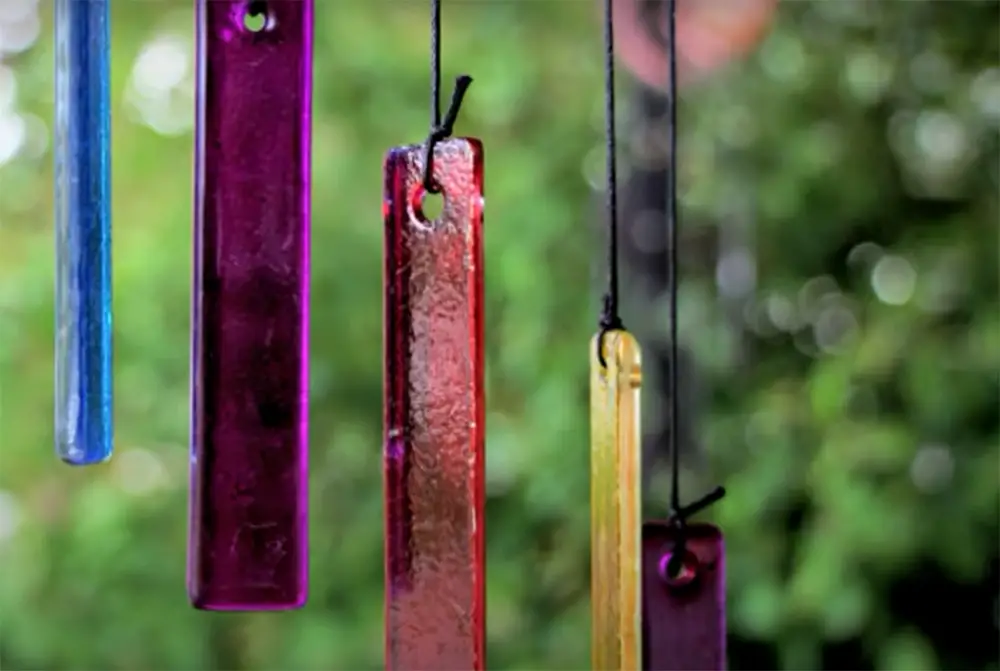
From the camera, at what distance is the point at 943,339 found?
1.20 metres

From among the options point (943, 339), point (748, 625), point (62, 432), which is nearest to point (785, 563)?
point (748, 625)

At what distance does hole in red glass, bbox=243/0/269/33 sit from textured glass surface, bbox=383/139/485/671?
7 centimetres

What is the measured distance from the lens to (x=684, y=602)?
Result: 0.54 m

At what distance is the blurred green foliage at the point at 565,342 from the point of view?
1211 mm

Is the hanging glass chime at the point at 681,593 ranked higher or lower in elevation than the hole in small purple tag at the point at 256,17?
lower

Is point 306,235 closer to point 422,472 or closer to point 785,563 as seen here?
point 422,472

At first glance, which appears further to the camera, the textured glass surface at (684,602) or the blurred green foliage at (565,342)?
the blurred green foliage at (565,342)

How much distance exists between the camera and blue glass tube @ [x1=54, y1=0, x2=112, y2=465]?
0.46m

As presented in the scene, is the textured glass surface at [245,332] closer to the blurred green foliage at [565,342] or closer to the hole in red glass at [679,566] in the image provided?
the hole in red glass at [679,566]

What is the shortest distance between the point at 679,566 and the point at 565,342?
0.76 m

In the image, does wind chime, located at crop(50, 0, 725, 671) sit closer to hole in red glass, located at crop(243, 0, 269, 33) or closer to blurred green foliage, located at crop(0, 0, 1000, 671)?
hole in red glass, located at crop(243, 0, 269, 33)

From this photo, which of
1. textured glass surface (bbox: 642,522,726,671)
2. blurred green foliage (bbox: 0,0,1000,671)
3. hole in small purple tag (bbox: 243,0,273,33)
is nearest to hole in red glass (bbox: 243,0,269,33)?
hole in small purple tag (bbox: 243,0,273,33)

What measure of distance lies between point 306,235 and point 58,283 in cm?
9

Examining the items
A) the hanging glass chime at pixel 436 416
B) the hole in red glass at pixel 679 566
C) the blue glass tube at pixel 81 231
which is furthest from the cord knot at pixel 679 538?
the blue glass tube at pixel 81 231
